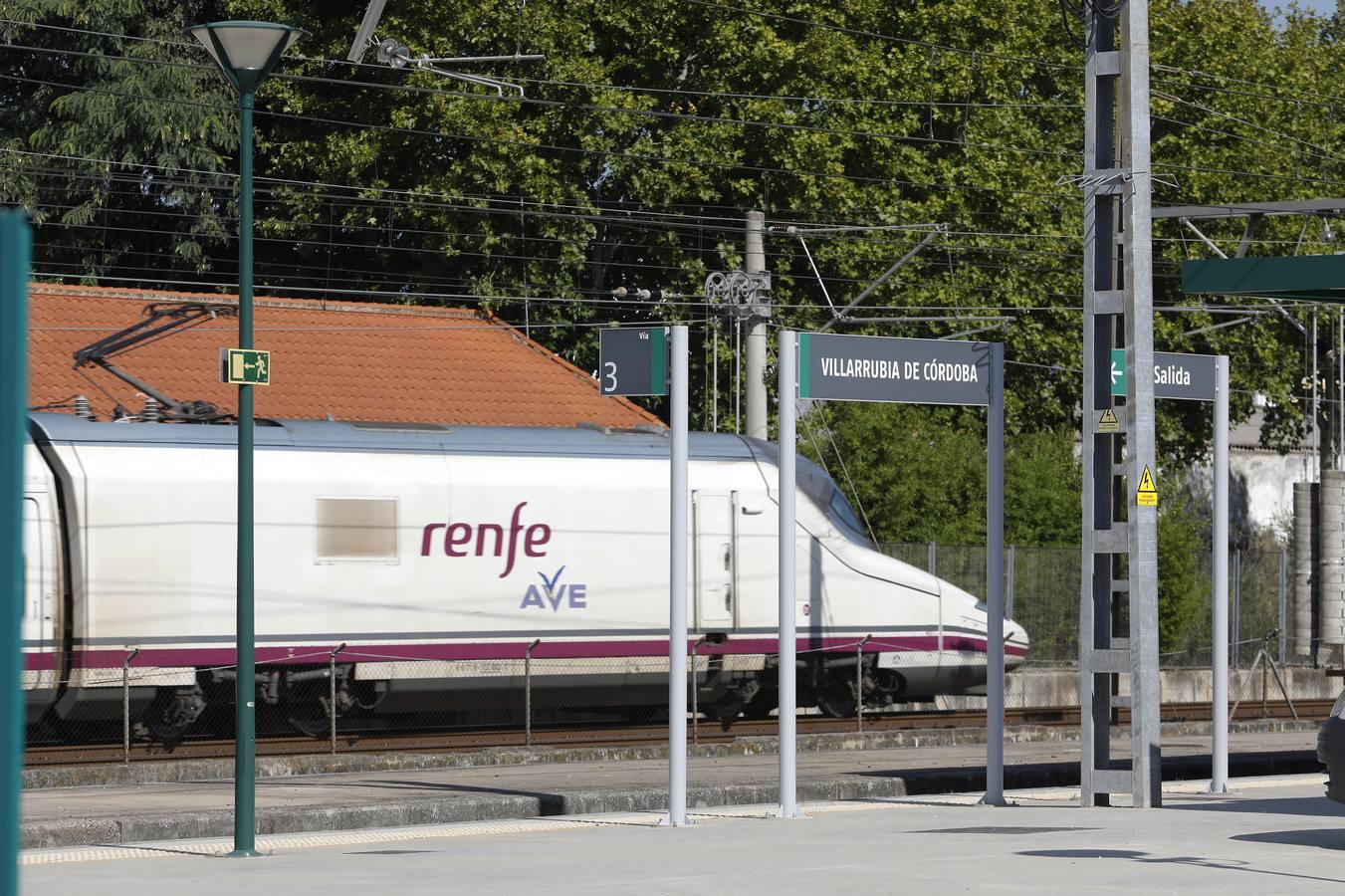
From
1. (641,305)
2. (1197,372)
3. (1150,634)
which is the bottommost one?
(1150,634)

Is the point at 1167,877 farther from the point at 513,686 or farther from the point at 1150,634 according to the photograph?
the point at 513,686

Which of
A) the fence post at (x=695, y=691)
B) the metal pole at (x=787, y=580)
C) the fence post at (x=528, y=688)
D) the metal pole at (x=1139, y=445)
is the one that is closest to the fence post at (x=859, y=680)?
the fence post at (x=695, y=691)

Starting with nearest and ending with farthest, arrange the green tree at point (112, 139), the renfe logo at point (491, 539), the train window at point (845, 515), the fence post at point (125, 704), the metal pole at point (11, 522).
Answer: the metal pole at point (11, 522) < the fence post at point (125, 704) < the renfe logo at point (491, 539) < the train window at point (845, 515) < the green tree at point (112, 139)

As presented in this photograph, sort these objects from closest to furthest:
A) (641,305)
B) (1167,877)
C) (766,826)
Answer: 1. (1167,877)
2. (766,826)
3. (641,305)

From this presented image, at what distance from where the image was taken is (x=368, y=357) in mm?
31125

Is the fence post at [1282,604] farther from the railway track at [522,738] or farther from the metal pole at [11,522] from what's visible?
the metal pole at [11,522]

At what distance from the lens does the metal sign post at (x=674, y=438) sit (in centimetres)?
1399

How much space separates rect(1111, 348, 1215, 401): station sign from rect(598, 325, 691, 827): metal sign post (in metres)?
3.96

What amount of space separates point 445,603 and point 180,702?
302 cm

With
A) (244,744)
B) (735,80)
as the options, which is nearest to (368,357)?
(735,80)

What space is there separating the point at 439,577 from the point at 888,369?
29.2ft

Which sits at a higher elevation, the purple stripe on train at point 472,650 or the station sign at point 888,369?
the station sign at point 888,369

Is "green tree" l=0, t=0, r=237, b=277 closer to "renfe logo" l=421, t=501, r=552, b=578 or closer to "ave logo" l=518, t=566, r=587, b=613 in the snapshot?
"renfe logo" l=421, t=501, r=552, b=578

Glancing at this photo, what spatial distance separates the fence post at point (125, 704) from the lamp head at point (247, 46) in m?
8.33
